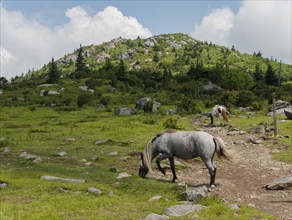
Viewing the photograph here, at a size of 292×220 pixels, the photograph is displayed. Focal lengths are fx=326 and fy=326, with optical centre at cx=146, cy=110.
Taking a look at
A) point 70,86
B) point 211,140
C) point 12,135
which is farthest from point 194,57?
point 211,140

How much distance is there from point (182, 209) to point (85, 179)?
6016mm

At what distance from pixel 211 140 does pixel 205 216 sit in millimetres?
4533

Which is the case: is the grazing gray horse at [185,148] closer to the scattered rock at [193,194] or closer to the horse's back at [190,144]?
the horse's back at [190,144]

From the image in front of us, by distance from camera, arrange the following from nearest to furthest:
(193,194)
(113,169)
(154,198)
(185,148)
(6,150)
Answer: (193,194), (154,198), (185,148), (113,169), (6,150)

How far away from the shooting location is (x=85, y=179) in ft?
48.8

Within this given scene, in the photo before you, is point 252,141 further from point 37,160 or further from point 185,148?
point 37,160

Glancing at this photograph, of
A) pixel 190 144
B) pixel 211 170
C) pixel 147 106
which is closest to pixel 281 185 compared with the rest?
pixel 211 170

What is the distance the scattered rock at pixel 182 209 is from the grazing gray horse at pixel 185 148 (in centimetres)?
310

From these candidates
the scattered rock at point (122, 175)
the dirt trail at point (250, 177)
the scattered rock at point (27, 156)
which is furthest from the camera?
the scattered rock at point (27, 156)

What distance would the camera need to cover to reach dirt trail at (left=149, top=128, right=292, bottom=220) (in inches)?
469

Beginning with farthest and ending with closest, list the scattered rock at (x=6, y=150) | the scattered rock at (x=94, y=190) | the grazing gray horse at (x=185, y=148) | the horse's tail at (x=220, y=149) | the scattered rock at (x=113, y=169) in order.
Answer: the scattered rock at (x=6, y=150) → the scattered rock at (x=113, y=169) → the horse's tail at (x=220, y=149) → the grazing gray horse at (x=185, y=148) → the scattered rock at (x=94, y=190)

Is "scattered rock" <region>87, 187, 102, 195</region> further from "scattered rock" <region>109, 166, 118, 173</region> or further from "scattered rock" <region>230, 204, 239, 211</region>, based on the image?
"scattered rock" <region>230, 204, 239, 211</region>

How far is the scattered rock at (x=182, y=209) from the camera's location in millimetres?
10039

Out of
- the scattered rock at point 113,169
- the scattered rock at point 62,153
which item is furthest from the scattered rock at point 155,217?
the scattered rock at point 62,153
